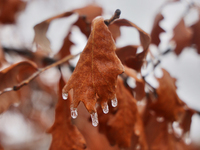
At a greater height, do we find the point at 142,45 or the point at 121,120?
the point at 142,45

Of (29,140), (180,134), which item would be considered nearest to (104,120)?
(180,134)

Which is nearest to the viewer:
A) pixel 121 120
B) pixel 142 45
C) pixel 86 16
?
pixel 142 45

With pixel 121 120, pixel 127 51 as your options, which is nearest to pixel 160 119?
pixel 121 120

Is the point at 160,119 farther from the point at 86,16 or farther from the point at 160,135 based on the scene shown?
the point at 86,16

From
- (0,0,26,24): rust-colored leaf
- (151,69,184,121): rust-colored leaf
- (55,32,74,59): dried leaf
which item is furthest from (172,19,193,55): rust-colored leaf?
(0,0,26,24): rust-colored leaf

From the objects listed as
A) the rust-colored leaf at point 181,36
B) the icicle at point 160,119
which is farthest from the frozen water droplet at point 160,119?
the rust-colored leaf at point 181,36
